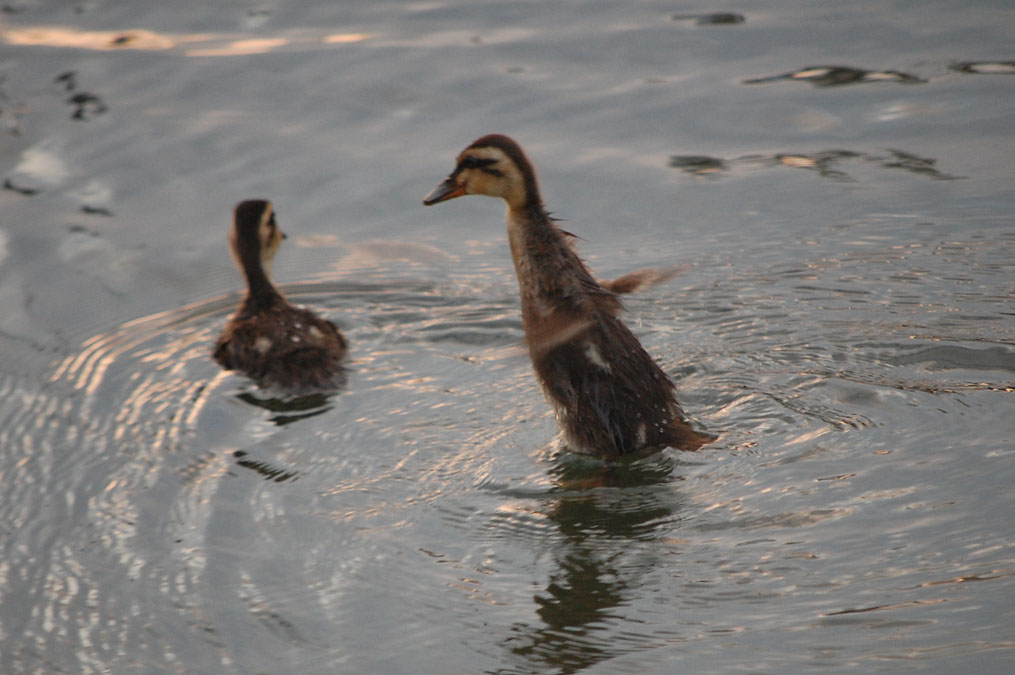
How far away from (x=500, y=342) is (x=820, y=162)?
2587 millimetres

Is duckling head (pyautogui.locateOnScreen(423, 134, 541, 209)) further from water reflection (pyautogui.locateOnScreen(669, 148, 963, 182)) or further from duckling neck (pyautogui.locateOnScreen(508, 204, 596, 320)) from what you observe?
water reflection (pyautogui.locateOnScreen(669, 148, 963, 182))

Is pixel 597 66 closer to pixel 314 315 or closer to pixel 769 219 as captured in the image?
pixel 769 219

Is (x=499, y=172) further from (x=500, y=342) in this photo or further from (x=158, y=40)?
(x=158, y=40)

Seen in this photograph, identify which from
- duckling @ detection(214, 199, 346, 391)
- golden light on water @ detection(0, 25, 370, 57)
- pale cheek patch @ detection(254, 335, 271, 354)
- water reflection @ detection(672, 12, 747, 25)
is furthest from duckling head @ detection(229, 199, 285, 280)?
water reflection @ detection(672, 12, 747, 25)

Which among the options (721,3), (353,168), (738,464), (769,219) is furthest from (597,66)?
(738,464)

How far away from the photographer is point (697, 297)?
6160mm

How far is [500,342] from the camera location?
6.09m

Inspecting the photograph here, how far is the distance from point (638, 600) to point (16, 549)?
7.67ft

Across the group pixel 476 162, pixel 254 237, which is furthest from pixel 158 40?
pixel 476 162

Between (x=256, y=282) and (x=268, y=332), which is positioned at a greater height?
(x=256, y=282)

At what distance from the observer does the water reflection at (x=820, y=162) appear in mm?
7207

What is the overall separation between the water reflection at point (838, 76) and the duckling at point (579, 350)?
152 inches

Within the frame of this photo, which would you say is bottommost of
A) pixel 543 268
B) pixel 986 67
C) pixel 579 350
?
pixel 579 350

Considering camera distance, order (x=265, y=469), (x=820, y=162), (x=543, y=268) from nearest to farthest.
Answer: (x=265, y=469) → (x=543, y=268) → (x=820, y=162)
